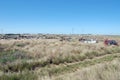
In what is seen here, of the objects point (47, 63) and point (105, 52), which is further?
point (105, 52)

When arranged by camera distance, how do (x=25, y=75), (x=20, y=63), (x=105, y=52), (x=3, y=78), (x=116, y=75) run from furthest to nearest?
1. (x=105, y=52)
2. (x=20, y=63)
3. (x=25, y=75)
4. (x=3, y=78)
5. (x=116, y=75)

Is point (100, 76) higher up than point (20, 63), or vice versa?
point (100, 76)

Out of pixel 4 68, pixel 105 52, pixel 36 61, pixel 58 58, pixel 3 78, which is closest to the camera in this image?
pixel 3 78

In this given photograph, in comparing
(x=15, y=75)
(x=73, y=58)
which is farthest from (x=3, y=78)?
(x=73, y=58)

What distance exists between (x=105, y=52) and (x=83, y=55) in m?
6.57

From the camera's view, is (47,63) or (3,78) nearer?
(3,78)

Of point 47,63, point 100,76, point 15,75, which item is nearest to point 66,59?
point 47,63

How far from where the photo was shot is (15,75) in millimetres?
14703

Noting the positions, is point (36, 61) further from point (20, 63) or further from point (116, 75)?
point (116, 75)

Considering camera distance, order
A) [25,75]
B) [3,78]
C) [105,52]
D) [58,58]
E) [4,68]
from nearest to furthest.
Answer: [3,78] < [25,75] < [4,68] < [58,58] < [105,52]

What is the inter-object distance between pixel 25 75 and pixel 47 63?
21.7 ft

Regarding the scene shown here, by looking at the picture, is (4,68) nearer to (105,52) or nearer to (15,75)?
(15,75)

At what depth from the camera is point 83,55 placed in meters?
26.2

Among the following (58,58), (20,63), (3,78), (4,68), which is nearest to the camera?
(3,78)
